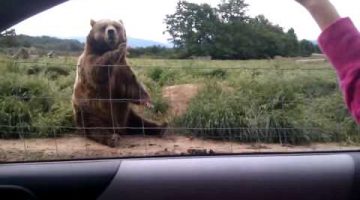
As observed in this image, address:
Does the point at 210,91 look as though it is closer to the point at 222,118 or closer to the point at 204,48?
the point at 222,118

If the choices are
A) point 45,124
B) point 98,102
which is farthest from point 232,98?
point 45,124

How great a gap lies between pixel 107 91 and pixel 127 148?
1.14 m

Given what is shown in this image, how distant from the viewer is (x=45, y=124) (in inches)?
109

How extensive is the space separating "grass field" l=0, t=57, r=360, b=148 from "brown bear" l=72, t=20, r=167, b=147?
0.13 metres

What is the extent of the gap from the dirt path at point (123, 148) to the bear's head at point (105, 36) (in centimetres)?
58

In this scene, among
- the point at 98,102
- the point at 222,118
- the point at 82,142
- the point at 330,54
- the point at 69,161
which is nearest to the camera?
the point at 330,54

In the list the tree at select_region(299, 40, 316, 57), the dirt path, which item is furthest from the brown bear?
the tree at select_region(299, 40, 316, 57)

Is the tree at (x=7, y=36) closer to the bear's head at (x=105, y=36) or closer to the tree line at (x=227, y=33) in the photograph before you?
the tree line at (x=227, y=33)

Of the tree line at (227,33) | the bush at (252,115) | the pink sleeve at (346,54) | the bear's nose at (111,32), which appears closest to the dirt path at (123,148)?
the bush at (252,115)

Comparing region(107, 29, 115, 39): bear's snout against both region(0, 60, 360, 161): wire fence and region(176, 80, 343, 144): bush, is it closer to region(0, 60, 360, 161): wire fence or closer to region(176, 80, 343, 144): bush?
region(0, 60, 360, 161): wire fence

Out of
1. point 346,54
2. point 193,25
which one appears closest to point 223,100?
point 193,25

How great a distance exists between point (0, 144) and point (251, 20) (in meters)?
1.08

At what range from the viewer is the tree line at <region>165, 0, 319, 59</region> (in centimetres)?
203

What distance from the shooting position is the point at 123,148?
2637mm
